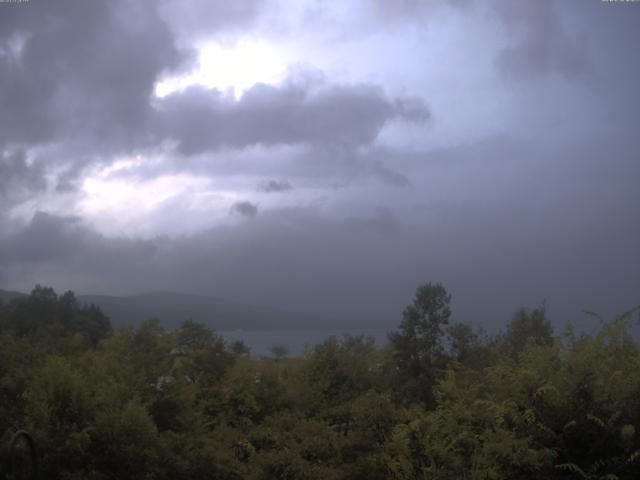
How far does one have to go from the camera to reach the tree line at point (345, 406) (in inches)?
296

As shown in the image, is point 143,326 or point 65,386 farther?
point 143,326

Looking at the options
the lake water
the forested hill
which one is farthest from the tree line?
the forested hill

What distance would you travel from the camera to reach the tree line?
7523 millimetres

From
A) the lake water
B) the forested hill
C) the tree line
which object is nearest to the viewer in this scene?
the tree line

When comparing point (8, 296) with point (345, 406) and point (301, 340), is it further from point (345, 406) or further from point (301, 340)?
point (345, 406)

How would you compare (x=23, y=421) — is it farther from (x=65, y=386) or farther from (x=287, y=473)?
(x=287, y=473)

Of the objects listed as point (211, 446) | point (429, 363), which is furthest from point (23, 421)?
point (429, 363)

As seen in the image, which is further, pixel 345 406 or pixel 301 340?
pixel 301 340

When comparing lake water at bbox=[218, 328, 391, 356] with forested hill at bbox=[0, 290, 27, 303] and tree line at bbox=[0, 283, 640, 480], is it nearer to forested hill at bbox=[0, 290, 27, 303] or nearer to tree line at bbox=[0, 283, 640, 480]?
tree line at bbox=[0, 283, 640, 480]

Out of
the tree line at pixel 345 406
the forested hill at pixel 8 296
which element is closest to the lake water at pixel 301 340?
the tree line at pixel 345 406

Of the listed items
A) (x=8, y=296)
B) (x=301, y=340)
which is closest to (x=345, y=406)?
(x=301, y=340)

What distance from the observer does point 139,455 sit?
9.61 meters

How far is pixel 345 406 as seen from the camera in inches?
603

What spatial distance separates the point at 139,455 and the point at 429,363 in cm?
949
